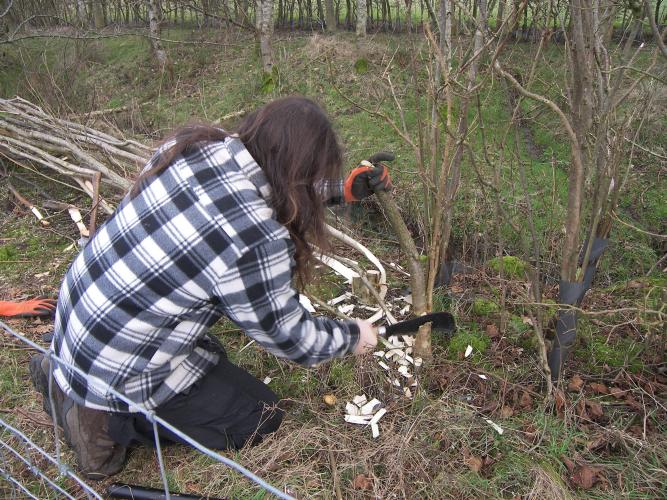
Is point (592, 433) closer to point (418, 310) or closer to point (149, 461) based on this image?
point (418, 310)

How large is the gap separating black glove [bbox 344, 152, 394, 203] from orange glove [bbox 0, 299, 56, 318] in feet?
6.41

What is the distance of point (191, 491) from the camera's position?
6.26 feet

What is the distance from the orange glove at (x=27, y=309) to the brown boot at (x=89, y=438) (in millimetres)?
1083

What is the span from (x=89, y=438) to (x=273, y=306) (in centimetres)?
96

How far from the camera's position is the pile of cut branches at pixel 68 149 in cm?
408

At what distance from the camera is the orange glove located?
Result: 9.50 feet

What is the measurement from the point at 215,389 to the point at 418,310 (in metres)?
0.99

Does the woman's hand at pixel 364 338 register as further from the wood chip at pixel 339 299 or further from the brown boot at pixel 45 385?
the brown boot at pixel 45 385

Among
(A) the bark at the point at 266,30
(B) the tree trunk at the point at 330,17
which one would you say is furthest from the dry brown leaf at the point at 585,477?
(B) the tree trunk at the point at 330,17

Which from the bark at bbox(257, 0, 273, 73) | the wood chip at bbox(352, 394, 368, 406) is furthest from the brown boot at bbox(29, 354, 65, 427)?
the bark at bbox(257, 0, 273, 73)

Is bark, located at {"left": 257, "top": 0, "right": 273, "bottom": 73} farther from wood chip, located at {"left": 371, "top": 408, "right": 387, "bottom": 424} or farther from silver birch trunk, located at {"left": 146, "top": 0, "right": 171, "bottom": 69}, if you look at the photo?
wood chip, located at {"left": 371, "top": 408, "right": 387, "bottom": 424}

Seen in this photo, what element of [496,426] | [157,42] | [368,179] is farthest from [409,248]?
[157,42]

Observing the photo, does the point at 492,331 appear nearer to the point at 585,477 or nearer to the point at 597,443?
the point at 597,443

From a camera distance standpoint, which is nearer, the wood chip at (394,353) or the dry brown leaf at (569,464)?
the dry brown leaf at (569,464)
